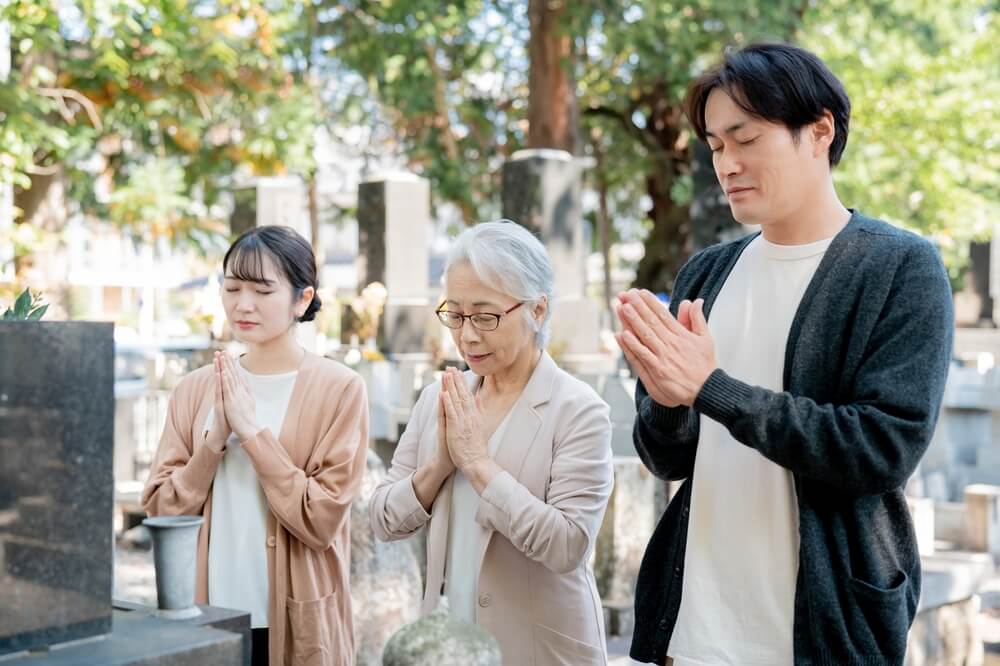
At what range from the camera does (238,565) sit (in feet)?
9.87

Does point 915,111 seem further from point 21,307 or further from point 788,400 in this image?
point 21,307

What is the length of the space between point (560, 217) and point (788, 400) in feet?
36.2

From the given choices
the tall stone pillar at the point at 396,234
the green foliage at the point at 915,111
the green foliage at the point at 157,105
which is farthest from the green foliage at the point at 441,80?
the green foliage at the point at 915,111

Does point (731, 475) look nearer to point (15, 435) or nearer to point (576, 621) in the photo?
point (576, 621)

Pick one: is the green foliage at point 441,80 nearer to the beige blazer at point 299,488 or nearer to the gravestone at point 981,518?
the gravestone at point 981,518

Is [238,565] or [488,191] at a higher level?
[488,191]

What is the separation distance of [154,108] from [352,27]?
3205mm

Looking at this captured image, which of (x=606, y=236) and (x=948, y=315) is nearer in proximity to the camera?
(x=948, y=315)

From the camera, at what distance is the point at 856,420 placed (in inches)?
75.2

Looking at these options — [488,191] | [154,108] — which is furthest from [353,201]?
[154,108]

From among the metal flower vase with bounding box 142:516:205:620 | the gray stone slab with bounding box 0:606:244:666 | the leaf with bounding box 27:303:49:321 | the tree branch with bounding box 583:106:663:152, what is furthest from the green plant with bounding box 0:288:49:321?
the tree branch with bounding box 583:106:663:152

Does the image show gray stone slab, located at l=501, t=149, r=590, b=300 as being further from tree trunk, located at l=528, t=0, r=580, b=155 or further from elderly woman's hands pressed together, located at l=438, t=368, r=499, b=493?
elderly woman's hands pressed together, located at l=438, t=368, r=499, b=493

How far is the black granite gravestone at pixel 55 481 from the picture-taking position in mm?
1869

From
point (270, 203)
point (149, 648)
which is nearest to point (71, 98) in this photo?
point (270, 203)
